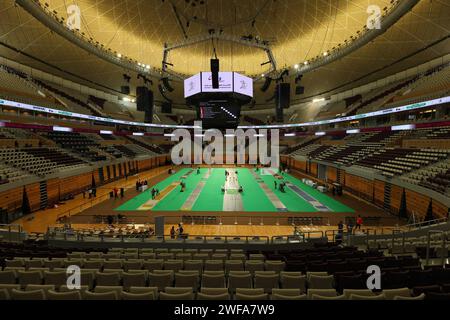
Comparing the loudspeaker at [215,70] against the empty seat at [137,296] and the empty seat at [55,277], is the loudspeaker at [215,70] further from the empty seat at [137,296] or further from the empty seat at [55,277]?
the empty seat at [137,296]

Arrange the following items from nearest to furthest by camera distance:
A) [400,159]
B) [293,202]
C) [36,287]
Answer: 1. [36,287]
2. [400,159]
3. [293,202]

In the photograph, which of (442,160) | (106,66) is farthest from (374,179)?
(106,66)

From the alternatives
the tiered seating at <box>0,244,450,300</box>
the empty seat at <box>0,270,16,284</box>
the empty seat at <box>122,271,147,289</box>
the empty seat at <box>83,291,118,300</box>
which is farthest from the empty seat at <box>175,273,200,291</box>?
the empty seat at <box>0,270,16,284</box>

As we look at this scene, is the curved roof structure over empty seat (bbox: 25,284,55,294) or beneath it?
over

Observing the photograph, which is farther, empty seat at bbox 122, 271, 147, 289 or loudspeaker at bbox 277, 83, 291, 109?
loudspeaker at bbox 277, 83, 291, 109

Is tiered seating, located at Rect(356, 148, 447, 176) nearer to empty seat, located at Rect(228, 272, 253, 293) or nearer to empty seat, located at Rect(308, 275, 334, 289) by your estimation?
empty seat, located at Rect(308, 275, 334, 289)

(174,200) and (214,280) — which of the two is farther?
(174,200)

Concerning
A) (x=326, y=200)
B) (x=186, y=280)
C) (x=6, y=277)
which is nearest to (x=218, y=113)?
(x=326, y=200)

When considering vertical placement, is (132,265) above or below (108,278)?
below

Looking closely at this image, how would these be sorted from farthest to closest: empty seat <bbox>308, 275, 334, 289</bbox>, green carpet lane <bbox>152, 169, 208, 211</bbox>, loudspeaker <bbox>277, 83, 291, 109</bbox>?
loudspeaker <bbox>277, 83, 291, 109</bbox> < green carpet lane <bbox>152, 169, 208, 211</bbox> < empty seat <bbox>308, 275, 334, 289</bbox>

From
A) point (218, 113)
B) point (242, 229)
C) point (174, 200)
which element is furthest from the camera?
point (174, 200)

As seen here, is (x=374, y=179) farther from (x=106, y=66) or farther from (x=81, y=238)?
(x=106, y=66)

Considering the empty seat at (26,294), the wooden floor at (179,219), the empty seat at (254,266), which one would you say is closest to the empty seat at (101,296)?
the empty seat at (26,294)

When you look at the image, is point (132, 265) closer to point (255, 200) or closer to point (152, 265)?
point (152, 265)
